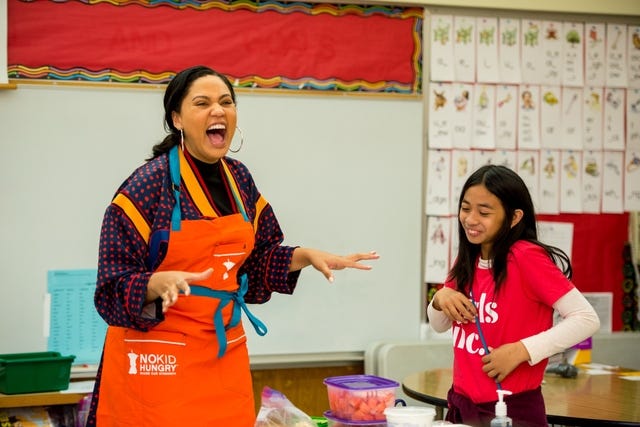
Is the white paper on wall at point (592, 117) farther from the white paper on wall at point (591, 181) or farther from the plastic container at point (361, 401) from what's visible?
the plastic container at point (361, 401)

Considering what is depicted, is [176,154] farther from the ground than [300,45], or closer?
closer

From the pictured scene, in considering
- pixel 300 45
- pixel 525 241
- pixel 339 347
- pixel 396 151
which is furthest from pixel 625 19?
pixel 525 241

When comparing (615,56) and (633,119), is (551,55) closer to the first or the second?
(615,56)

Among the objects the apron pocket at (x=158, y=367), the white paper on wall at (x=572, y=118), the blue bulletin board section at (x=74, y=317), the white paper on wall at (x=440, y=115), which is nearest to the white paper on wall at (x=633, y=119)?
the white paper on wall at (x=572, y=118)

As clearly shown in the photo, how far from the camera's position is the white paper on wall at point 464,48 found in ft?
14.4

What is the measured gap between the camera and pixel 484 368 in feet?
7.74

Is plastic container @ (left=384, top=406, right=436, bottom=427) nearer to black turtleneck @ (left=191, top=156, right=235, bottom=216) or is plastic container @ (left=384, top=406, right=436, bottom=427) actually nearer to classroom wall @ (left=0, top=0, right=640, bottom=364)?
black turtleneck @ (left=191, top=156, right=235, bottom=216)

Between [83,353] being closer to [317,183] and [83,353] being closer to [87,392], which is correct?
[87,392]

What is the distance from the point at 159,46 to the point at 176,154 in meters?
1.84

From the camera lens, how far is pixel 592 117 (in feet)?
15.1

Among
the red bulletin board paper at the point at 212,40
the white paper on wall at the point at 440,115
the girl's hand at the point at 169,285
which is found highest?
the red bulletin board paper at the point at 212,40

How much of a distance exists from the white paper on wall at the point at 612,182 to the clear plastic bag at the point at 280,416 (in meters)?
2.98

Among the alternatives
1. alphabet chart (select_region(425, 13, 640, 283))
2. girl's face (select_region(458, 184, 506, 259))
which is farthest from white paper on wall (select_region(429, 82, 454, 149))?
girl's face (select_region(458, 184, 506, 259))

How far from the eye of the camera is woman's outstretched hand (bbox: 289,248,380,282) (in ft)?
7.25
